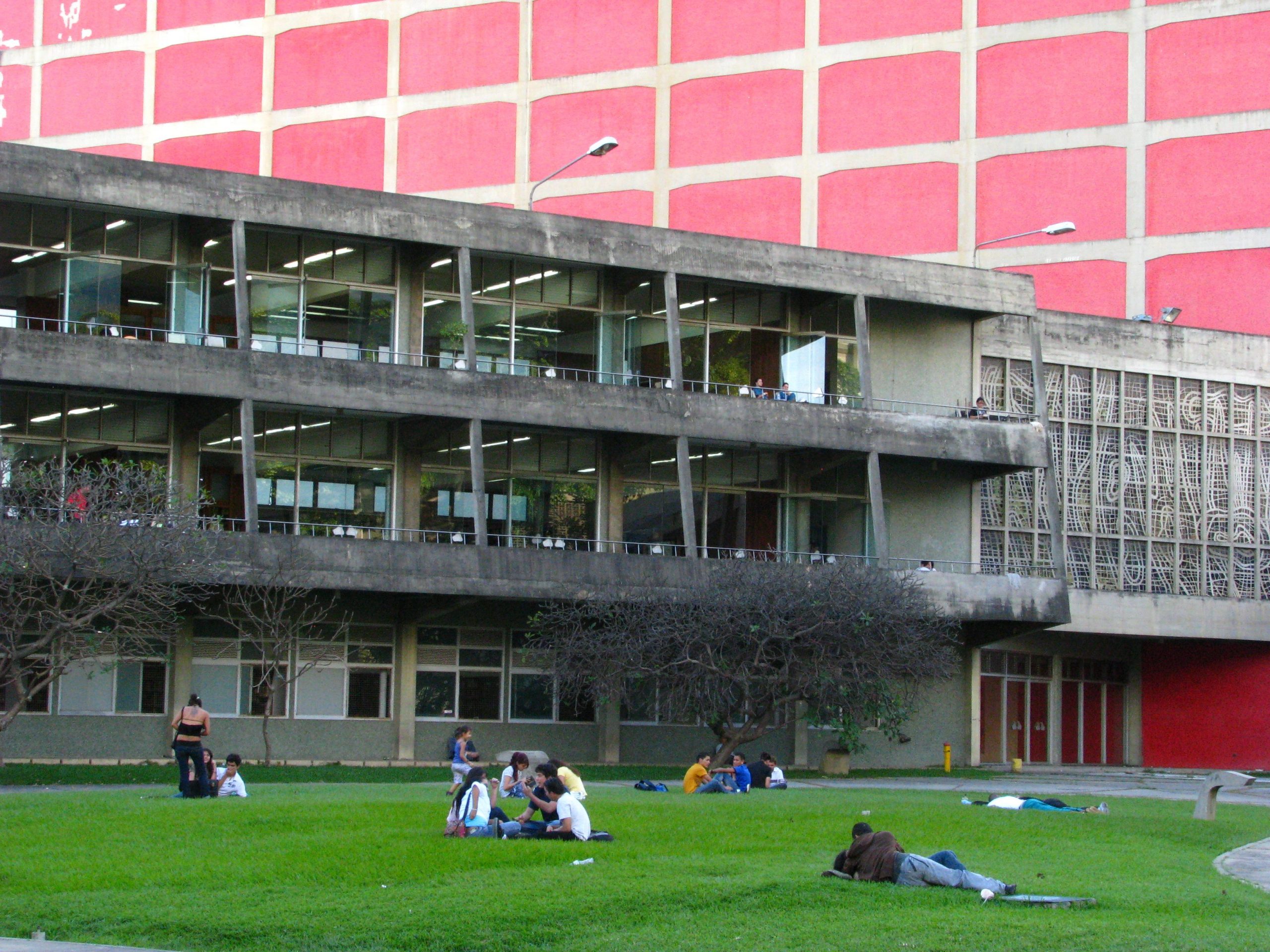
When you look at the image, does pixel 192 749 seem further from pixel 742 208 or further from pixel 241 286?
pixel 742 208

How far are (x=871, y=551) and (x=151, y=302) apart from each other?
1820cm

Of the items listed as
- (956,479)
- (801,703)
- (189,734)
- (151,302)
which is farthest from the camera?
(956,479)

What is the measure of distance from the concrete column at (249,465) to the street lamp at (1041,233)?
774 inches

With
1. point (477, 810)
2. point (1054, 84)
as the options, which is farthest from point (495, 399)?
point (1054, 84)

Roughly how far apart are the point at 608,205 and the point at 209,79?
48.5 ft

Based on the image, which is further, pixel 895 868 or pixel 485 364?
pixel 485 364

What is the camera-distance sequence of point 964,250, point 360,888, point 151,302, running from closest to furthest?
1. point 360,888
2. point 151,302
3. point 964,250

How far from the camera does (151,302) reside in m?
37.6

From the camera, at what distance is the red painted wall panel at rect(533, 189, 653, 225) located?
2202 inches

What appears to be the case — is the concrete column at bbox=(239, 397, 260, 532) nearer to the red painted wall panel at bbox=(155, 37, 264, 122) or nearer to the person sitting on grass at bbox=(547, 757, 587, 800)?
the person sitting on grass at bbox=(547, 757, 587, 800)

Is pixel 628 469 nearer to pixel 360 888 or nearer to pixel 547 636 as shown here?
pixel 547 636

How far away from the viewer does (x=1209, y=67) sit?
52.5m

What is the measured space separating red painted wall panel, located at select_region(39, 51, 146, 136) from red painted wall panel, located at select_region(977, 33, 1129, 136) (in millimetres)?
28564

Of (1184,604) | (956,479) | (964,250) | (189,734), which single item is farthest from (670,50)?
(189,734)
